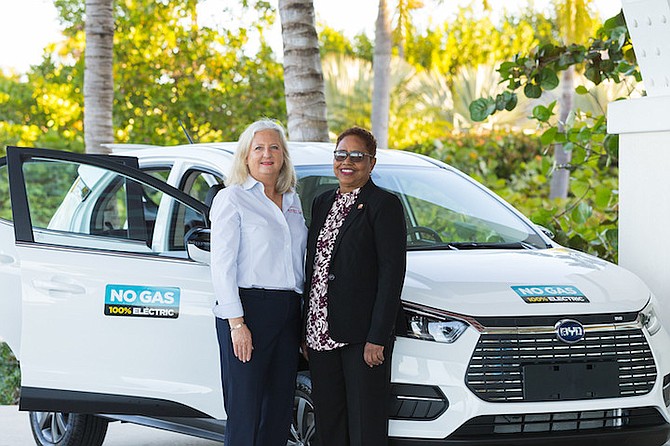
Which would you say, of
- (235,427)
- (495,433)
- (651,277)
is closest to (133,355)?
(235,427)

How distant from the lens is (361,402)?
4.65 meters

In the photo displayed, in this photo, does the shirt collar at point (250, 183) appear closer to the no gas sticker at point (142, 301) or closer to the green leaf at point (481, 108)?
the no gas sticker at point (142, 301)

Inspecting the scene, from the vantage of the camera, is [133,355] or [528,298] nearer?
[528,298]

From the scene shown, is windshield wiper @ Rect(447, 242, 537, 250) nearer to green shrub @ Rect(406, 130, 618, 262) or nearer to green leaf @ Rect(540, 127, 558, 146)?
green leaf @ Rect(540, 127, 558, 146)

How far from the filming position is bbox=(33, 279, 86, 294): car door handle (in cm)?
526

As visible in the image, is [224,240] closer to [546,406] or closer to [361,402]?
[361,402]

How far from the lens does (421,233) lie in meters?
5.74

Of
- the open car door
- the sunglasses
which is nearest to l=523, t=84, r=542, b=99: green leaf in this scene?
the open car door

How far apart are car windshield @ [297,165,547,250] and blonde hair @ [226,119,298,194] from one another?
0.61 meters

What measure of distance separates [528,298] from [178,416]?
1.69 metres

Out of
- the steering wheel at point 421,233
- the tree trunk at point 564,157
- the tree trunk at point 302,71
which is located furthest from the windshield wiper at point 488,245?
the tree trunk at point 564,157

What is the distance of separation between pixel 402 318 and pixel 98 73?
7935 millimetres

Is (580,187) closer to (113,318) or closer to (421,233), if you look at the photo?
(421,233)

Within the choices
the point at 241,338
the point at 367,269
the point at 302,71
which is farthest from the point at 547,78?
the point at 241,338
